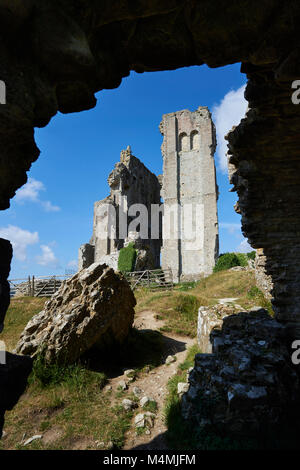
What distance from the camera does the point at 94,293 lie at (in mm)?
5867

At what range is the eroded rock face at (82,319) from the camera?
5.21 metres

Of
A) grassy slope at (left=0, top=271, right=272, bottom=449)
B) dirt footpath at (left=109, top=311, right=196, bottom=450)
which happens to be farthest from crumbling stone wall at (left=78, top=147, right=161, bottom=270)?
grassy slope at (left=0, top=271, right=272, bottom=449)

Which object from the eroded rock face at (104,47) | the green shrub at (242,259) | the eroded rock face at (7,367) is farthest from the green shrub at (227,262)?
the eroded rock face at (7,367)

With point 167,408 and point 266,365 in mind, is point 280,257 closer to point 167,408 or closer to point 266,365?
point 266,365

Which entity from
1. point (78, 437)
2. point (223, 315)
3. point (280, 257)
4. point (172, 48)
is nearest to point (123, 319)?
point (223, 315)

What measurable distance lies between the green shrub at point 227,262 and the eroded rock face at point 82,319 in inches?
640

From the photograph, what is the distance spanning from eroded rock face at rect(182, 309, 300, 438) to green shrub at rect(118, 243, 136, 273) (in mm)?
18038

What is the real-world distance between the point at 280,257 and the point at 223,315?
7.18ft

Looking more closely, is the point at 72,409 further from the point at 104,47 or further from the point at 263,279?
the point at 263,279

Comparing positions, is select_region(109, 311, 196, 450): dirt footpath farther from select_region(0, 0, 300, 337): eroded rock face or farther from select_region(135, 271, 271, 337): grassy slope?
select_region(0, 0, 300, 337): eroded rock face

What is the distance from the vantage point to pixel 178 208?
84.2 feet

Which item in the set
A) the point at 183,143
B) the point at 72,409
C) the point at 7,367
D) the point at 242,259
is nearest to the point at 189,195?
the point at 183,143

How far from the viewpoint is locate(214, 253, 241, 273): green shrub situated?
2136 centimetres

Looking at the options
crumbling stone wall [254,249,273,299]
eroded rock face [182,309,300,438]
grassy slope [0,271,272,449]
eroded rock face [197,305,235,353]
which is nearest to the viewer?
eroded rock face [182,309,300,438]
